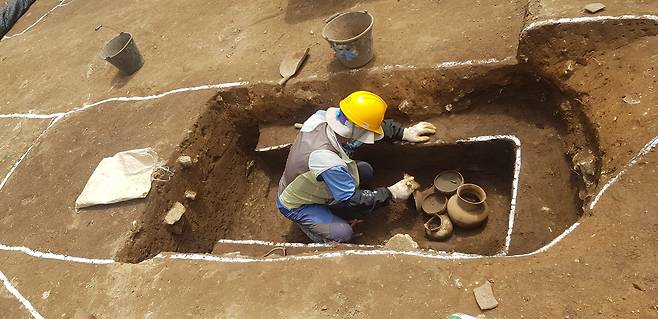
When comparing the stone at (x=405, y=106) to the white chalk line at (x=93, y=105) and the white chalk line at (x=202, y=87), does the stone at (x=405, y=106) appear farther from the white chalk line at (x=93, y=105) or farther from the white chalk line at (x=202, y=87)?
the white chalk line at (x=93, y=105)

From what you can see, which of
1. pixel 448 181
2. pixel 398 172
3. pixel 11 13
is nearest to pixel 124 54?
pixel 398 172

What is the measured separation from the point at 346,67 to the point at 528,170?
204cm

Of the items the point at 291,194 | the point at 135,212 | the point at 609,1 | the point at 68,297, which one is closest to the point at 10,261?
the point at 68,297

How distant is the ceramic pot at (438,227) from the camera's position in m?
4.32

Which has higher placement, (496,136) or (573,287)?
(573,287)

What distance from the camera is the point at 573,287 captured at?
9.25ft

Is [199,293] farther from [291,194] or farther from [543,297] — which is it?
[543,297]

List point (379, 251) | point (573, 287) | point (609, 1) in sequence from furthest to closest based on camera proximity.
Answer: point (609, 1)
point (379, 251)
point (573, 287)

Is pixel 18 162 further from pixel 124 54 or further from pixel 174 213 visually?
pixel 174 213

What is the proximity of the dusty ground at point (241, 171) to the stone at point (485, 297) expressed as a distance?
4 cm

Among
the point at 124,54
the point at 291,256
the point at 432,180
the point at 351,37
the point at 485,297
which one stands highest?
the point at 351,37

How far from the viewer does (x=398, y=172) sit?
5.11m

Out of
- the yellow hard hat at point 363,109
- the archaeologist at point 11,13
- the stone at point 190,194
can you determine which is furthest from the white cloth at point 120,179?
the archaeologist at point 11,13

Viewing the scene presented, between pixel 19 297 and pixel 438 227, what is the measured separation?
376 centimetres
